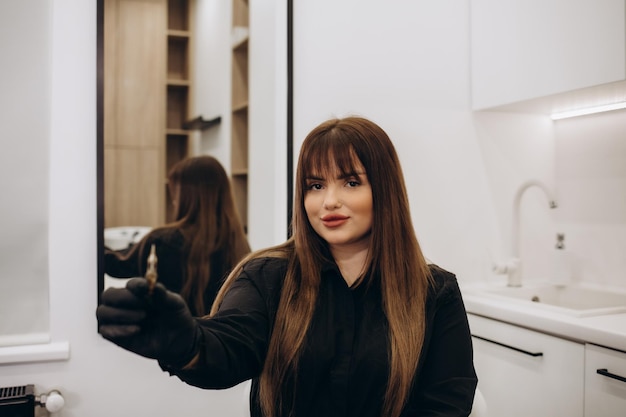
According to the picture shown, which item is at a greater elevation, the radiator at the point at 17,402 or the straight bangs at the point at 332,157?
the straight bangs at the point at 332,157

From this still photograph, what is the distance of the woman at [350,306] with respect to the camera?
4.13ft

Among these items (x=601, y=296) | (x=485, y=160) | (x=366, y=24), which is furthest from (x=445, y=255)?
(x=366, y=24)

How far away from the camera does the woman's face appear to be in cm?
132

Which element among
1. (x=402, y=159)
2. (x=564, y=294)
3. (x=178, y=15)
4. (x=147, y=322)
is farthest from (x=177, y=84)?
(x=564, y=294)

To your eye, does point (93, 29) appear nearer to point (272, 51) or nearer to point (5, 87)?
point (5, 87)

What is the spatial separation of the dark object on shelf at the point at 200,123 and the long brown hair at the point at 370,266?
678 millimetres

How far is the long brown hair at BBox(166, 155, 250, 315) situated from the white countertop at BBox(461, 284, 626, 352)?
0.87 metres

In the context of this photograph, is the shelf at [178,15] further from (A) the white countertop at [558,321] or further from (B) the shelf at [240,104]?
(A) the white countertop at [558,321]

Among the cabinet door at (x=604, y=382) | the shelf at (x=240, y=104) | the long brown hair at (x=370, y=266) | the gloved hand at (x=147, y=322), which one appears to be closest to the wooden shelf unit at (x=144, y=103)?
the shelf at (x=240, y=104)

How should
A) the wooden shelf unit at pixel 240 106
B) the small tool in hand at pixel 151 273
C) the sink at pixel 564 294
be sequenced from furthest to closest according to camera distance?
the sink at pixel 564 294
the wooden shelf unit at pixel 240 106
the small tool in hand at pixel 151 273

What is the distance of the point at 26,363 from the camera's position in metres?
1.71

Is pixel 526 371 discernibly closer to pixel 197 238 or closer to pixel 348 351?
pixel 348 351

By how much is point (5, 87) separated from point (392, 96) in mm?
1318

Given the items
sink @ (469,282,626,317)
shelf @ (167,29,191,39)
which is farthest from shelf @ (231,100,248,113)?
sink @ (469,282,626,317)
